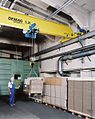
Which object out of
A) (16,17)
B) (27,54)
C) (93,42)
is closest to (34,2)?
(16,17)

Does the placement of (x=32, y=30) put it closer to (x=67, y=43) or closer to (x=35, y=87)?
(x=67, y=43)

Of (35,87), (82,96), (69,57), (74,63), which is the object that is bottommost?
(82,96)

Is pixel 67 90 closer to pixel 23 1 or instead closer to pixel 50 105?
pixel 50 105

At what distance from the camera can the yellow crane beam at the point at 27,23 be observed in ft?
22.3

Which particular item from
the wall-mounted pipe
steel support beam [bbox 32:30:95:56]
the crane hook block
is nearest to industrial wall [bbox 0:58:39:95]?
steel support beam [bbox 32:30:95:56]

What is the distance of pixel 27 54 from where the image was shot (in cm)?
1502

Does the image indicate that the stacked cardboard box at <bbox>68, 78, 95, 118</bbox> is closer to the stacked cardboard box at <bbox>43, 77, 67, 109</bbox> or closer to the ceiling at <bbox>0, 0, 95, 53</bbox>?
the stacked cardboard box at <bbox>43, 77, 67, 109</bbox>

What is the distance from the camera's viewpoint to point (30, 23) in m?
7.42

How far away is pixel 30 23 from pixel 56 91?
340 cm

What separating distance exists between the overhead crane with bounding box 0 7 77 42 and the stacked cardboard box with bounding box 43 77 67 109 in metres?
2.40

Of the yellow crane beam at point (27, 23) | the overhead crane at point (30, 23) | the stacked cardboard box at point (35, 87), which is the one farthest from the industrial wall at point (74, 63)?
the stacked cardboard box at point (35, 87)

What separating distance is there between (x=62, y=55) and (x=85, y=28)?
2.49 metres

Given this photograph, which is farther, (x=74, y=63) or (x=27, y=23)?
(x=74, y=63)

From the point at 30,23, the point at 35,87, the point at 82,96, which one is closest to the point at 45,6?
the point at 30,23
